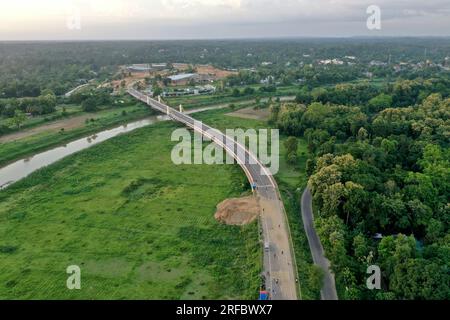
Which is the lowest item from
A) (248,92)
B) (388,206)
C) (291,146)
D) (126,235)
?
(126,235)

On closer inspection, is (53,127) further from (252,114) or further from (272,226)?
(272,226)

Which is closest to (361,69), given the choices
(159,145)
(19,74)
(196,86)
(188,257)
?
(196,86)

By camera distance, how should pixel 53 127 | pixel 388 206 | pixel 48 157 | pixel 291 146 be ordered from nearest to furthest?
pixel 388 206, pixel 291 146, pixel 48 157, pixel 53 127

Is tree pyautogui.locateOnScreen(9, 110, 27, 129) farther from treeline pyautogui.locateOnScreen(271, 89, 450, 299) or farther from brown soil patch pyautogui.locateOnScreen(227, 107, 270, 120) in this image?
treeline pyautogui.locateOnScreen(271, 89, 450, 299)

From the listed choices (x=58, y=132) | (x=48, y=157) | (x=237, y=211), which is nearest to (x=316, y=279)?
(x=237, y=211)

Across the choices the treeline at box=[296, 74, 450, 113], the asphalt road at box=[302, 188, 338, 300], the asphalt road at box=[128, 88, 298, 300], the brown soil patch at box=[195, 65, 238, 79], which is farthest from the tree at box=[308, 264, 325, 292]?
the brown soil patch at box=[195, 65, 238, 79]

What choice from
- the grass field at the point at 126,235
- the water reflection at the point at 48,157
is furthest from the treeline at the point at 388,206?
the water reflection at the point at 48,157
